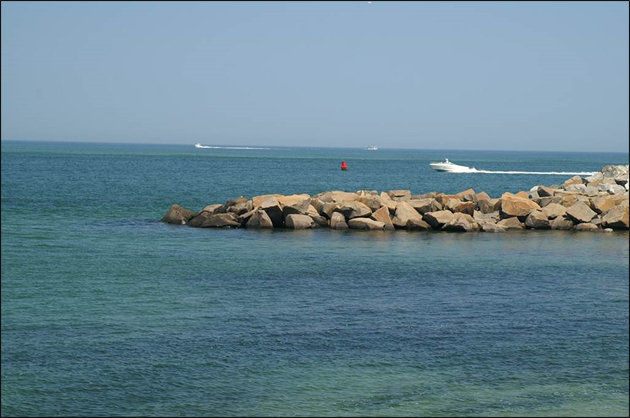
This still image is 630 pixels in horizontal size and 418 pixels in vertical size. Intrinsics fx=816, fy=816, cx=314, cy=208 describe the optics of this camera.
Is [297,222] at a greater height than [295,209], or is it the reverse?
[295,209]

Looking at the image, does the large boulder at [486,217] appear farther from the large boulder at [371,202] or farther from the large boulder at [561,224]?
the large boulder at [371,202]

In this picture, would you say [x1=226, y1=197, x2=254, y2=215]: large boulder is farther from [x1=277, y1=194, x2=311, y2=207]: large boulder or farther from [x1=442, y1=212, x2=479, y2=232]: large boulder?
[x1=442, y1=212, x2=479, y2=232]: large boulder

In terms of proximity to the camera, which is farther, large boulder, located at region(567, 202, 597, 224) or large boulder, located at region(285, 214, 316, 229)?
large boulder, located at region(567, 202, 597, 224)

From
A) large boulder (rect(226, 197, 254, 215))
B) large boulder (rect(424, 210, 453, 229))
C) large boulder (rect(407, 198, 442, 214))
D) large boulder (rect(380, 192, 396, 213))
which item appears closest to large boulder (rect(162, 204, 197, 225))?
large boulder (rect(226, 197, 254, 215))

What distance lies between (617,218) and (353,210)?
42.3 ft

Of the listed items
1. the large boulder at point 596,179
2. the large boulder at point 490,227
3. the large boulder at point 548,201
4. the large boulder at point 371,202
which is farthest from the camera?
the large boulder at point 596,179

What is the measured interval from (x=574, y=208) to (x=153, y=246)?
68.7 ft

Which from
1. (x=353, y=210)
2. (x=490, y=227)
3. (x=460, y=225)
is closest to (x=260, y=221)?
(x=353, y=210)

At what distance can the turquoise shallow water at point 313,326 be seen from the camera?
14.0 metres

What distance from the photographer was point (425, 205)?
41031 mm

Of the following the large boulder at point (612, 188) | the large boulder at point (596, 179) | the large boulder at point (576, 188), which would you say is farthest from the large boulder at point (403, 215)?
the large boulder at point (596, 179)

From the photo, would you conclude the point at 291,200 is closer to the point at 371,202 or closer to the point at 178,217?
the point at 371,202

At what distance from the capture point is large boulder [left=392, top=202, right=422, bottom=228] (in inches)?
1548

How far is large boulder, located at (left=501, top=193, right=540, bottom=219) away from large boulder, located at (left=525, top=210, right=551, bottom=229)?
18.8 inches
